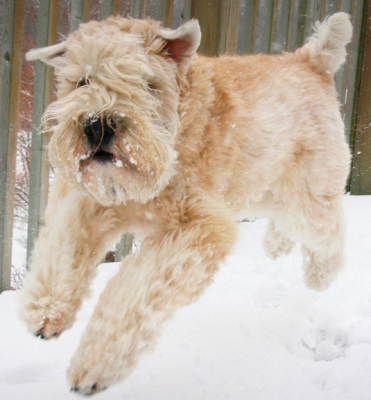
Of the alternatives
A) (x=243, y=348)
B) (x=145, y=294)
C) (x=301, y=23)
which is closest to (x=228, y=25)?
(x=301, y=23)

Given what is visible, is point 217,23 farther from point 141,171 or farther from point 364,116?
point 141,171

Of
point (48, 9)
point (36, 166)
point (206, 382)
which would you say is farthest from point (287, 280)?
point (48, 9)

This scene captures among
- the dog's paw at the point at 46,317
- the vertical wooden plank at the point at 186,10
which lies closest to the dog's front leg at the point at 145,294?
the dog's paw at the point at 46,317

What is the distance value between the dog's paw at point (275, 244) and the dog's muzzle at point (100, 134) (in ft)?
6.67

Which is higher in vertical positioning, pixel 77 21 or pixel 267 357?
pixel 77 21

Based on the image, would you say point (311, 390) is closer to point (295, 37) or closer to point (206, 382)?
point (206, 382)

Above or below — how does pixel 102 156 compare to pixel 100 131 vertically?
below

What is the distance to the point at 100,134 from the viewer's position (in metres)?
1.94

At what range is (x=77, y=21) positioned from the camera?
11.0 feet

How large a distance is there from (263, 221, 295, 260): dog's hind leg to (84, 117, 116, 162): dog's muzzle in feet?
6.67

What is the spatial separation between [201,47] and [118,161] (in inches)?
90.1

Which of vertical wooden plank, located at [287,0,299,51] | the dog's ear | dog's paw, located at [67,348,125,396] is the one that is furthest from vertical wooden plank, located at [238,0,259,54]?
dog's paw, located at [67,348,125,396]

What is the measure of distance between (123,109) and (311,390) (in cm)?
142

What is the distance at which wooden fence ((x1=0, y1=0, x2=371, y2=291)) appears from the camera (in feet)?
10.2
